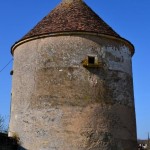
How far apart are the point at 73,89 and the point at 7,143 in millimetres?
3541

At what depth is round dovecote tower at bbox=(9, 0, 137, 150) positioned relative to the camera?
1401cm

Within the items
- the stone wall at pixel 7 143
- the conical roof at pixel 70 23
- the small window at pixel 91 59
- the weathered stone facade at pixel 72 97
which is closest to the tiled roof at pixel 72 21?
the conical roof at pixel 70 23

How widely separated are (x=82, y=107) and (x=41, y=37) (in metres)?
3.68

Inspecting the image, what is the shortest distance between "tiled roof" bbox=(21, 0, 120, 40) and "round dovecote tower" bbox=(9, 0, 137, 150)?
5 centimetres

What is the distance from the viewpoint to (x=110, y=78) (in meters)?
15.1

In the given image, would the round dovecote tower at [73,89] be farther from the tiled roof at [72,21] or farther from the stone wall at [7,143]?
the stone wall at [7,143]

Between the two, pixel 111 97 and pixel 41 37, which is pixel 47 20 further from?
pixel 111 97

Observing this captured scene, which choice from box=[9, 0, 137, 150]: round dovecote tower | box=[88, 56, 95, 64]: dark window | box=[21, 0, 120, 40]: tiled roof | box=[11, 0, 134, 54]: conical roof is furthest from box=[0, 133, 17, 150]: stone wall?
box=[88, 56, 95, 64]: dark window

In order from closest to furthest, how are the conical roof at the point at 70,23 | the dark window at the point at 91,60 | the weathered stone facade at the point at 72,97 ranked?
the weathered stone facade at the point at 72,97 → the dark window at the point at 91,60 → the conical roof at the point at 70,23

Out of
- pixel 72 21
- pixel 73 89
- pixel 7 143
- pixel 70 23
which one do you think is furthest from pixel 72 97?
pixel 72 21

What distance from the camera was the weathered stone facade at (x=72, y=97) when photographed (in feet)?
45.8

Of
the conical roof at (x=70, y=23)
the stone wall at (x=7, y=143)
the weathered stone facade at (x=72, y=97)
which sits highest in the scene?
the conical roof at (x=70, y=23)

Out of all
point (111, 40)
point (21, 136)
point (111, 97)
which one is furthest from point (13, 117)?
point (111, 40)

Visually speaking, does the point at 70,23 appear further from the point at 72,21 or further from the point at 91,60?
the point at 91,60
